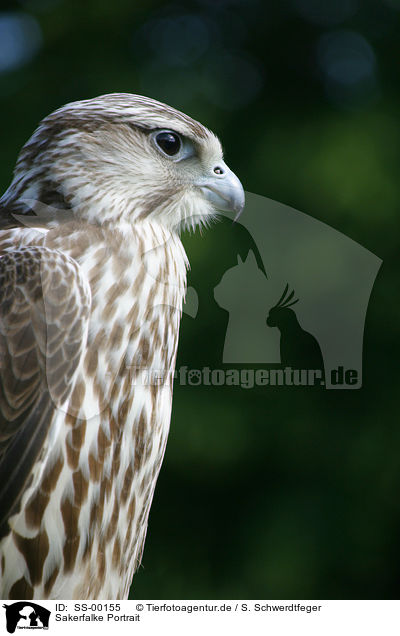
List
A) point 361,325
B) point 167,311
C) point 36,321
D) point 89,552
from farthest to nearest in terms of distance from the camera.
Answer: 1. point 361,325
2. point 167,311
3. point 89,552
4. point 36,321

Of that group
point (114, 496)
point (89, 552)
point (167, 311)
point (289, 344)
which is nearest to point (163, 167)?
point (167, 311)

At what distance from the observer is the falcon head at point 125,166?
63.9 inches

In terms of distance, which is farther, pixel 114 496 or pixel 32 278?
pixel 114 496

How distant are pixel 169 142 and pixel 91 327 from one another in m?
0.52

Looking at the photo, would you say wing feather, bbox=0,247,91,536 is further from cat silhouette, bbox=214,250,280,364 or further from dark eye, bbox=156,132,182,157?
cat silhouette, bbox=214,250,280,364

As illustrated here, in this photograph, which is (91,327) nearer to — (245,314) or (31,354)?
(31,354)

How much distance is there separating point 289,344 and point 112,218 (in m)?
1.65

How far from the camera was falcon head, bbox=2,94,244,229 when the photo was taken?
162 cm

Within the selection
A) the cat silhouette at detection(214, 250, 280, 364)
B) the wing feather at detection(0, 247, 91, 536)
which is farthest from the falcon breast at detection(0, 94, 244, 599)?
the cat silhouette at detection(214, 250, 280, 364)

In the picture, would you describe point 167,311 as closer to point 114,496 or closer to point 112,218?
point 112,218
